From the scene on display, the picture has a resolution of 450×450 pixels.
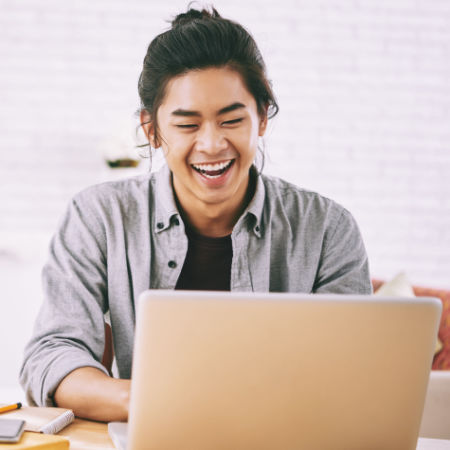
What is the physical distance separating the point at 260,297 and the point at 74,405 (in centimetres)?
50

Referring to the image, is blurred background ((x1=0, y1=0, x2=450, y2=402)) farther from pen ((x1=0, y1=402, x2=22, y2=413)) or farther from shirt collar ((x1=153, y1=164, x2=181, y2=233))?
pen ((x1=0, y1=402, x2=22, y2=413))

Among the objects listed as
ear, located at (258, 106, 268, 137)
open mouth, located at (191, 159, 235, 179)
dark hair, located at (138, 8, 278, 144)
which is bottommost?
open mouth, located at (191, 159, 235, 179)

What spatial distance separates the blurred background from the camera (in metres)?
3.30

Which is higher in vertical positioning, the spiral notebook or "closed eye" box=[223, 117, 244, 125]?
"closed eye" box=[223, 117, 244, 125]

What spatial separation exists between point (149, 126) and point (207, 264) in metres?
0.37

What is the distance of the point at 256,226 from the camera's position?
1.55 metres

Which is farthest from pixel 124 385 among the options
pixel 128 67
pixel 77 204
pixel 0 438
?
pixel 128 67

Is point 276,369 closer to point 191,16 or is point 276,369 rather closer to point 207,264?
point 207,264

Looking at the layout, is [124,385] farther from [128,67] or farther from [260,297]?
[128,67]

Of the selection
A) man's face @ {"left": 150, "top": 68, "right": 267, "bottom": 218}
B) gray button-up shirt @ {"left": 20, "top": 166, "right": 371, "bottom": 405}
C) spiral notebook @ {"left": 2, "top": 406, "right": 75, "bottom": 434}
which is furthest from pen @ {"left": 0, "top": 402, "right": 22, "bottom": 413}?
man's face @ {"left": 150, "top": 68, "right": 267, "bottom": 218}

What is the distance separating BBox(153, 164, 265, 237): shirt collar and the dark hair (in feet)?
0.52

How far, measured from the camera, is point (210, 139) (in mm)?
1383

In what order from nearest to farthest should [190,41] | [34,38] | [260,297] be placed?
[260,297]
[190,41]
[34,38]

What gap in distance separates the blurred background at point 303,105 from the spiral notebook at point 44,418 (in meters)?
2.26
